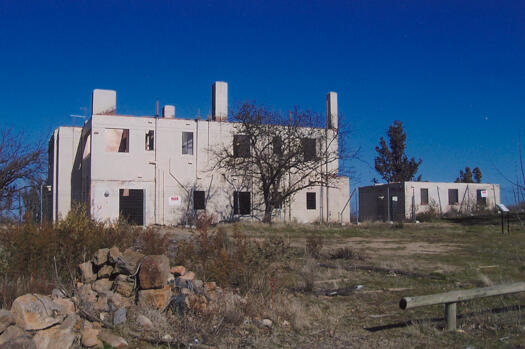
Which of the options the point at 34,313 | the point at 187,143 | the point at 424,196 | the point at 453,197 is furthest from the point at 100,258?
the point at 453,197

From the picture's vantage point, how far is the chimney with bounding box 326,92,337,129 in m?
35.9

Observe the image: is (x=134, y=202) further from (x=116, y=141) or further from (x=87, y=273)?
(x=87, y=273)

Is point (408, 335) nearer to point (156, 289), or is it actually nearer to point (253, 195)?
point (156, 289)

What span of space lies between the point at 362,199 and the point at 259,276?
34.9 m

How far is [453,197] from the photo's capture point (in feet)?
136

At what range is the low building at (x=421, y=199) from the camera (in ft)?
126

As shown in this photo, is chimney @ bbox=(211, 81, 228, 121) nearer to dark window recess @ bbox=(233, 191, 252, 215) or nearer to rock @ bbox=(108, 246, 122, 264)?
dark window recess @ bbox=(233, 191, 252, 215)

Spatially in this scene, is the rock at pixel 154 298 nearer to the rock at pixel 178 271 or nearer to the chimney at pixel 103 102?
the rock at pixel 178 271

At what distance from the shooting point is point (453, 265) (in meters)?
13.0

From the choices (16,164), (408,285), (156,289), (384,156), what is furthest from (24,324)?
(384,156)

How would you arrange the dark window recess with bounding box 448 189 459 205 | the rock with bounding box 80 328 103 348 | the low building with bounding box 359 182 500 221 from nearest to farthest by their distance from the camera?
the rock with bounding box 80 328 103 348 → the low building with bounding box 359 182 500 221 → the dark window recess with bounding box 448 189 459 205

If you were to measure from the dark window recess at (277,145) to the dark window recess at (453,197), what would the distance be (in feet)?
57.3

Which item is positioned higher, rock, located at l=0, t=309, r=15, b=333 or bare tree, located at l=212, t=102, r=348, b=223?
bare tree, located at l=212, t=102, r=348, b=223

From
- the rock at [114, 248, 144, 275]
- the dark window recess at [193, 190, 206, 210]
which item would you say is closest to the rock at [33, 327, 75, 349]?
the rock at [114, 248, 144, 275]
